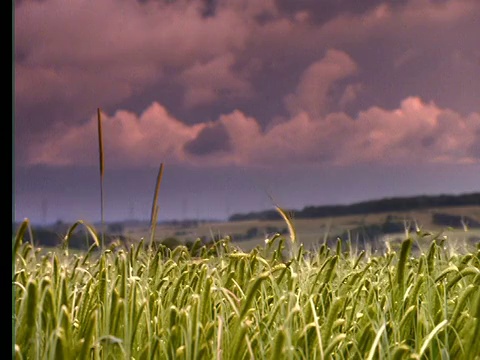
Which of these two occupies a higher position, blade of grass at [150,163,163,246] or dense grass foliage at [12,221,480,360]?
blade of grass at [150,163,163,246]

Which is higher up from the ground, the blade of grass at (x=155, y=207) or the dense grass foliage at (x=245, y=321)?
the blade of grass at (x=155, y=207)

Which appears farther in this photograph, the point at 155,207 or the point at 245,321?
the point at 155,207

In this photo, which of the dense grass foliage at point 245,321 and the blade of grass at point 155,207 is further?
the blade of grass at point 155,207

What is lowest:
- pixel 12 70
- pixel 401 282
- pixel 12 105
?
pixel 401 282

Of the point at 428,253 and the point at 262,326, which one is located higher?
the point at 428,253

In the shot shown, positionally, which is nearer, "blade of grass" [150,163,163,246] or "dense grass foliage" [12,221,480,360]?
"dense grass foliage" [12,221,480,360]

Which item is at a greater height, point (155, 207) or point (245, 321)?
point (155, 207)

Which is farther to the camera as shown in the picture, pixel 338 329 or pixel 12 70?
pixel 338 329

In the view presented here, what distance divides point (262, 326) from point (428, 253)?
904mm

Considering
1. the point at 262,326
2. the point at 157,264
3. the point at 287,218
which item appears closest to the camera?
the point at 262,326

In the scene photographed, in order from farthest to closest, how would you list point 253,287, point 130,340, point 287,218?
point 287,218
point 130,340
point 253,287

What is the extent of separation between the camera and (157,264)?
10.4 ft

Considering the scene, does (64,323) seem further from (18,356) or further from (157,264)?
(157,264)
